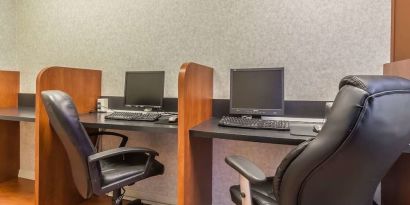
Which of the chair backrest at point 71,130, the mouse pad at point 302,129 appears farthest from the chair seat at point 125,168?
the mouse pad at point 302,129

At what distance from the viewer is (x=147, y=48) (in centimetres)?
241

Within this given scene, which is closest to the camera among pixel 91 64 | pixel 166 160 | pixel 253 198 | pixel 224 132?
pixel 253 198

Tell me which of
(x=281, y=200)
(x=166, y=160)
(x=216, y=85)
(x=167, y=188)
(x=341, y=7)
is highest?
(x=341, y=7)

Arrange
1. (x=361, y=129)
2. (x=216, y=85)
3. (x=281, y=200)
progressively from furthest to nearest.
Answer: (x=216, y=85) → (x=281, y=200) → (x=361, y=129)

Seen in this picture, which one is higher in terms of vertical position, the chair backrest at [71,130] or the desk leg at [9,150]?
the chair backrest at [71,130]

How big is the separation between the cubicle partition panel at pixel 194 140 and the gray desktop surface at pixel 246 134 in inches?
3.3

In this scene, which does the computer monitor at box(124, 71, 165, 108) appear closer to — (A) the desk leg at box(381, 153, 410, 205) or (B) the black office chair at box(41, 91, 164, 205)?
(B) the black office chair at box(41, 91, 164, 205)

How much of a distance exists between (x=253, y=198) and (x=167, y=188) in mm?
1217

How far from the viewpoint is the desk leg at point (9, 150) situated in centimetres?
276

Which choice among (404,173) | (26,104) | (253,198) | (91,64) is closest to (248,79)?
(253,198)

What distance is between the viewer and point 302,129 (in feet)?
5.27

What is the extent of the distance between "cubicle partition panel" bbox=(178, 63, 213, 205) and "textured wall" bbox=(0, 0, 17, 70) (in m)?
2.21

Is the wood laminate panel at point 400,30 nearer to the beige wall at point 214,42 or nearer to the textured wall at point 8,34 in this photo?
the beige wall at point 214,42

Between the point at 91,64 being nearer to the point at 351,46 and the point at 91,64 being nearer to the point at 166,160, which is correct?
the point at 166,160
